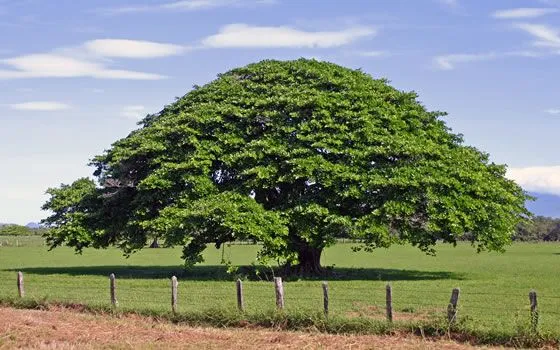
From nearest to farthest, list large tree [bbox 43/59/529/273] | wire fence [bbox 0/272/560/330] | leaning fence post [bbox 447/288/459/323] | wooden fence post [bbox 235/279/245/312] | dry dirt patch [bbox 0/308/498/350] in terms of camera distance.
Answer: dry dirt patch [bbox 0/308/498/350] → leaning fence post [bbox 447/288/459/323] → wire fence [bbox 0/272/560/330] → wooden fence post [bbox 235/279/245/312] → large tree [bbox 43/59/529/273]

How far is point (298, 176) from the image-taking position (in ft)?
138

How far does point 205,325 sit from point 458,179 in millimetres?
22795

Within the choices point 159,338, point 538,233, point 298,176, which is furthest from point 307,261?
point 538,233

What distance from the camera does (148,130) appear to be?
4897cm

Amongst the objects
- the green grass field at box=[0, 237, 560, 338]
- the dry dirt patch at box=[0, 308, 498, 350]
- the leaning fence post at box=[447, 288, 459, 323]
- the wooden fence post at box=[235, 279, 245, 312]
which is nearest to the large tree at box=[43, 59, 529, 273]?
the green grass field at box=[0, 237, 560, 338]

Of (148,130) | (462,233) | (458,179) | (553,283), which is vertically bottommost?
(553,283)

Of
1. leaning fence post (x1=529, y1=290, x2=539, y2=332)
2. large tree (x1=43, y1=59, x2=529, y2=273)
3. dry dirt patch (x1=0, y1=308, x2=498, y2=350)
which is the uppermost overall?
large tree (x1=43, y1=59, x2=529, y2=273)

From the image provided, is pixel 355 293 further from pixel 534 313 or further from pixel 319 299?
pixel 534 313

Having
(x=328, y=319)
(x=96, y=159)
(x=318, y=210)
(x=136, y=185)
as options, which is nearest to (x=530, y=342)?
(x=328, y=319)

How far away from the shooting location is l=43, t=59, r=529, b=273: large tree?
4219 cm

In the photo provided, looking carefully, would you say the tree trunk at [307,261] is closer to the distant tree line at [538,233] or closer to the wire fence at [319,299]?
the wire fence at [319,299]

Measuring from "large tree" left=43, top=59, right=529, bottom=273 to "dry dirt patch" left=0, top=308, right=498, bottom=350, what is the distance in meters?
16.0

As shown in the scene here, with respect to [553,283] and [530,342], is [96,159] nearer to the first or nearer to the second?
[553,283]

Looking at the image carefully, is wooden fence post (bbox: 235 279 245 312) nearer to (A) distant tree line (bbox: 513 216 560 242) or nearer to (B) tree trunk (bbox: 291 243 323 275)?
(B) tree trunk (bbox: 291 243 323 275)
